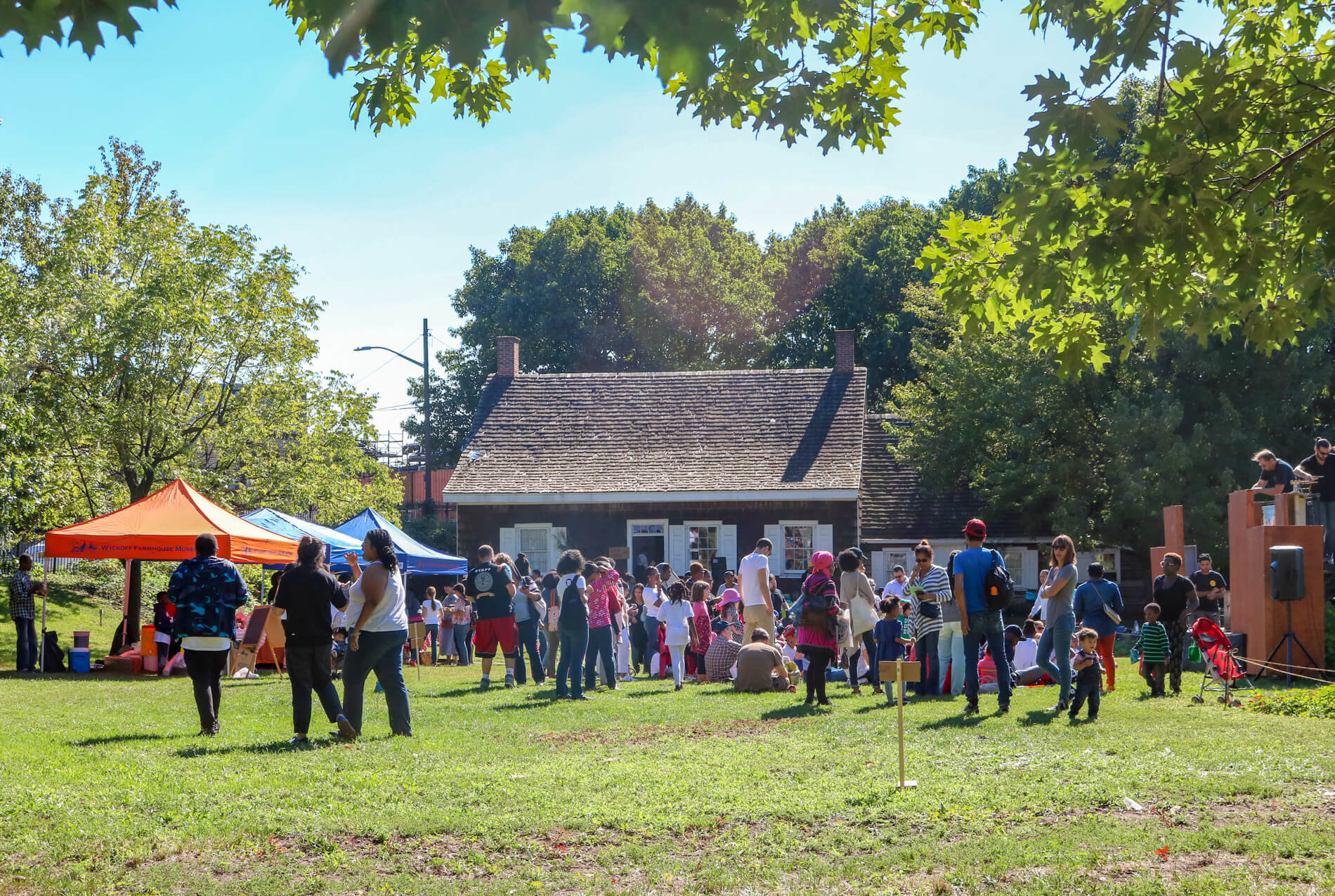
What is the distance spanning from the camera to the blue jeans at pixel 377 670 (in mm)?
10312

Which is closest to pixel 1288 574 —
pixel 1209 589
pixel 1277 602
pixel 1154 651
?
pixel 1277 602

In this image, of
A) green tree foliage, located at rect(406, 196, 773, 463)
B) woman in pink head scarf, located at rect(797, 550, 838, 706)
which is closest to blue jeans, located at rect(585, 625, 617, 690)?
woman in pink head scarf, located at rect(797, 550, 838, 706)

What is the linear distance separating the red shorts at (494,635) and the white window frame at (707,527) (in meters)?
15.4

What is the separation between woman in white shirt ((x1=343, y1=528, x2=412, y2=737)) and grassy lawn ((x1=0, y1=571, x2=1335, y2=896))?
43 cm

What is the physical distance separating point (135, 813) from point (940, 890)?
4470 millimetres

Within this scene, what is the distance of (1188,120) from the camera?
7082 millimetres

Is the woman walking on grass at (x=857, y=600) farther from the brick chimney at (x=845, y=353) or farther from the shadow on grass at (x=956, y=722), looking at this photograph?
the brick chimney at (x=845, y=353)

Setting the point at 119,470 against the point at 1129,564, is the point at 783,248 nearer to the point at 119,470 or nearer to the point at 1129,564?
the point at 1129,564

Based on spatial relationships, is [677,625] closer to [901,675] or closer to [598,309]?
[901,675]

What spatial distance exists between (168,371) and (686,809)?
869 inches

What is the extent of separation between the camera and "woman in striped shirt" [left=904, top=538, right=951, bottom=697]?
1351cm

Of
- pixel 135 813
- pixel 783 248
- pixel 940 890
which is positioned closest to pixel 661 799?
pixel 940 890

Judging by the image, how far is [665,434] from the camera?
113 ft

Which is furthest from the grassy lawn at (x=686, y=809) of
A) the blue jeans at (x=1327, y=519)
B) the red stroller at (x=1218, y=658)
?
the blue jeans at (x=1327, y=519)
